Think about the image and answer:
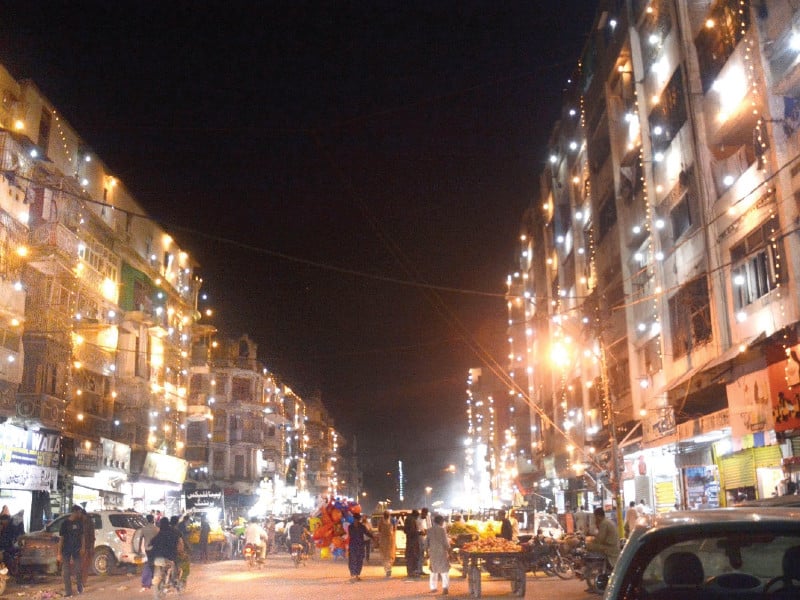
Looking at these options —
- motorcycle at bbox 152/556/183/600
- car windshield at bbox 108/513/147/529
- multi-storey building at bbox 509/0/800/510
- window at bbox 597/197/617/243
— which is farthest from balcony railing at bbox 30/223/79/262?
window at bbox 597/197/617/243

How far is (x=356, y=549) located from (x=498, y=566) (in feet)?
19.7

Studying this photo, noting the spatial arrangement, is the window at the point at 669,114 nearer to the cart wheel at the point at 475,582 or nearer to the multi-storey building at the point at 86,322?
the cart wheel at the point at 475,582

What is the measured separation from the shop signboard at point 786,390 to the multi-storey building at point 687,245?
0.18ft

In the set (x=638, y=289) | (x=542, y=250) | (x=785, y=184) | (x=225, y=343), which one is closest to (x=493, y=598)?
(x=785, y=184)

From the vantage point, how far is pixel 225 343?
253 ft

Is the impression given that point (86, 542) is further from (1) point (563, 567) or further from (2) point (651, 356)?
(2) point (651, 356)

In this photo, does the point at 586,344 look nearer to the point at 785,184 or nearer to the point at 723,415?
the point at 723,415

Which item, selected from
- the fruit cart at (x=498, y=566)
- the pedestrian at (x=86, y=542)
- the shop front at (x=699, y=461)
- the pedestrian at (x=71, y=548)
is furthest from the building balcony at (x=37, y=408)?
the shop front at (x=699, y=461)

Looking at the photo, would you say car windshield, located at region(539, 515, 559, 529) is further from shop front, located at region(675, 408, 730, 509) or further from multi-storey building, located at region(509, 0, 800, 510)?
shop front, located at region(675, 408, 730, 509)

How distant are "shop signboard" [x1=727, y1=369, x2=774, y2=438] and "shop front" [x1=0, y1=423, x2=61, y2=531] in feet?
75.0

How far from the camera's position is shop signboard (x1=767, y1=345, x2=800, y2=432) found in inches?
656

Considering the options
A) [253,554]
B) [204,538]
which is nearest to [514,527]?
[253,554]

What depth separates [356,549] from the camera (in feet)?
70.9

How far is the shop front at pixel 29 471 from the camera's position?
27.8 m
